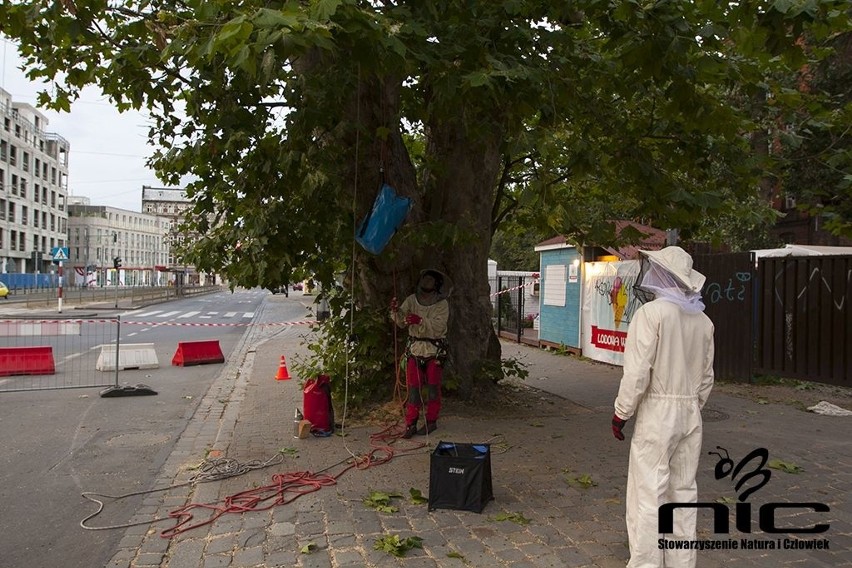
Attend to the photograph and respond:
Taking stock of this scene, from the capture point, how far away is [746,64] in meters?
7.02

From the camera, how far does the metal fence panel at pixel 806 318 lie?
9.30 meters

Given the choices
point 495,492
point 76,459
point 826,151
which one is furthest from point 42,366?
point 826,151

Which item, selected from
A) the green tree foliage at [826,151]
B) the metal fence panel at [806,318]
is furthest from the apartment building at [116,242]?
the green tree foliage at [826,151]

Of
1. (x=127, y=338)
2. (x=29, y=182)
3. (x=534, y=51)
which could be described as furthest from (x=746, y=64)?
(x=29, y=182)

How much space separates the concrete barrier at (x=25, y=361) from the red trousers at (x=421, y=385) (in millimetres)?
8343

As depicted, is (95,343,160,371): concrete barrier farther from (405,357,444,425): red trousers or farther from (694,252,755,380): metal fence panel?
(694,252,755,380): metal fence panel

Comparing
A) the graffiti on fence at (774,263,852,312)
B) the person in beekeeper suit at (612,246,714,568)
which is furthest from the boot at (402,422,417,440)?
the graffiti on fence at (774,263,852,312)

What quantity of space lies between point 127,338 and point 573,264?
1300cm

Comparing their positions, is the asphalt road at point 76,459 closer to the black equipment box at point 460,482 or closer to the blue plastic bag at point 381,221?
the black equipment box at point 460,482

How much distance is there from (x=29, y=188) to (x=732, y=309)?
7958 cm

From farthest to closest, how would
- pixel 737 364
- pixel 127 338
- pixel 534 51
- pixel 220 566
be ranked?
pixel 127 338 → pixel 737 364 → pixel 534 51 → pixel 220 566

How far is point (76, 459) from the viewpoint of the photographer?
6.56 metres

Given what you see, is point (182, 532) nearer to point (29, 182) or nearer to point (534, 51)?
point (534, 51)

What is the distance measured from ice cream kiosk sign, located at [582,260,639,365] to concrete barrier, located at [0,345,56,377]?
10862 mm
